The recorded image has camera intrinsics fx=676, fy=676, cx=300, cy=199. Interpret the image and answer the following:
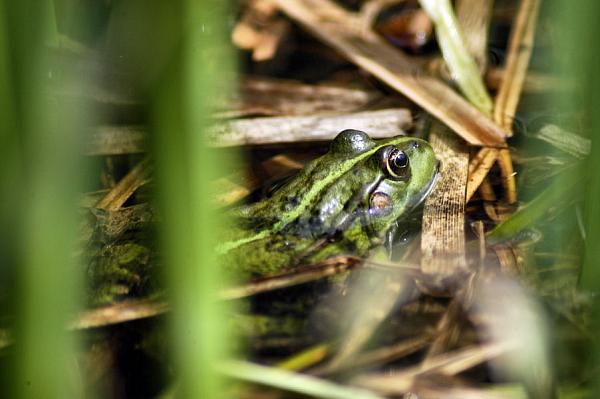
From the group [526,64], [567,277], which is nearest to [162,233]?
[567,277]

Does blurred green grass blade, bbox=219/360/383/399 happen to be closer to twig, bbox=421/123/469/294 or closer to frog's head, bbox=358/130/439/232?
twig, bbox=421/123/469/294

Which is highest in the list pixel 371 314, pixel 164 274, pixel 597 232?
pixel 164 274

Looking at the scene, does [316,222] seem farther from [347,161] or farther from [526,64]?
[526,64]

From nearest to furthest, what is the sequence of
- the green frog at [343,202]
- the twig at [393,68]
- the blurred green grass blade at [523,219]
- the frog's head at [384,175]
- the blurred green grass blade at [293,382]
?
the blurred green grass blade at [293,382] → the blurred green grass blade at [523,219] → the green frog at [343,202] → the frog's head at [384,175] → the twig at [393,68]

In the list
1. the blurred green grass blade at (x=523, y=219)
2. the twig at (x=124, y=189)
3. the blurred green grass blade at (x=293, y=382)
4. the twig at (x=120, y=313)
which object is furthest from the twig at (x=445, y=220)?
the twig at (x=124, y=189)

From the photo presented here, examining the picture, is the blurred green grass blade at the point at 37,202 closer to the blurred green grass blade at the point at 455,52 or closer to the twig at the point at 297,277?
the twig at the point at 297,277

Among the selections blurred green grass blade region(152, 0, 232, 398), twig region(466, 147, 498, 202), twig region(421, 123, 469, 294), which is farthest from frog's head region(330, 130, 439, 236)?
blurred green grass blade region(152, 0, 232, 398)
